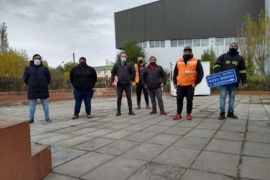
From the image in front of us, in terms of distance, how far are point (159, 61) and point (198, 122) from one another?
32670 millimetres

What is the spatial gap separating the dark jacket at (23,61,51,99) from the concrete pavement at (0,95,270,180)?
43.5 inches

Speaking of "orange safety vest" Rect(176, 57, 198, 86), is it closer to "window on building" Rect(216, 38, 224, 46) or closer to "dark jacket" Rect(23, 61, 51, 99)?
"dark jacket" Rect(23, 61, 51, 99)

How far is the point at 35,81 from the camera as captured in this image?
21.2ft

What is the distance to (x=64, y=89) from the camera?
631 inches

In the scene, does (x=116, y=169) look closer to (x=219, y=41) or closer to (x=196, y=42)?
(x=219, y=41)

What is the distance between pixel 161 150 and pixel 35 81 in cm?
422

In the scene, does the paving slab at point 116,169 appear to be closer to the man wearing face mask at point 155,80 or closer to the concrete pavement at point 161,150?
the concrete pavement at point 161,150

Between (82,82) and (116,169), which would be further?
(82,82)

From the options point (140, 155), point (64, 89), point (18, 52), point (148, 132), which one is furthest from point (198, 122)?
point (18, 52)

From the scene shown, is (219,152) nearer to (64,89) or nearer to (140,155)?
(140,155)

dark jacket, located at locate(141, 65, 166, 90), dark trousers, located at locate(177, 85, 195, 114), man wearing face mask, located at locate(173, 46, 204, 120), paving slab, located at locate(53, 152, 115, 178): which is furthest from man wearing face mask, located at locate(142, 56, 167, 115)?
paving slab, located at locate(53, 152, 115, 178)

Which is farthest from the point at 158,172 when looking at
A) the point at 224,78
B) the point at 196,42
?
the point at 196,42

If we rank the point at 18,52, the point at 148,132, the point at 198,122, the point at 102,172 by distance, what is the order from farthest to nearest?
the point at 18,52
the point at 198,122
the point at 148,132
the point at 102,172

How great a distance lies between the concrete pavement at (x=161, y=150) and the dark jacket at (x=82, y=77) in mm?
1727
